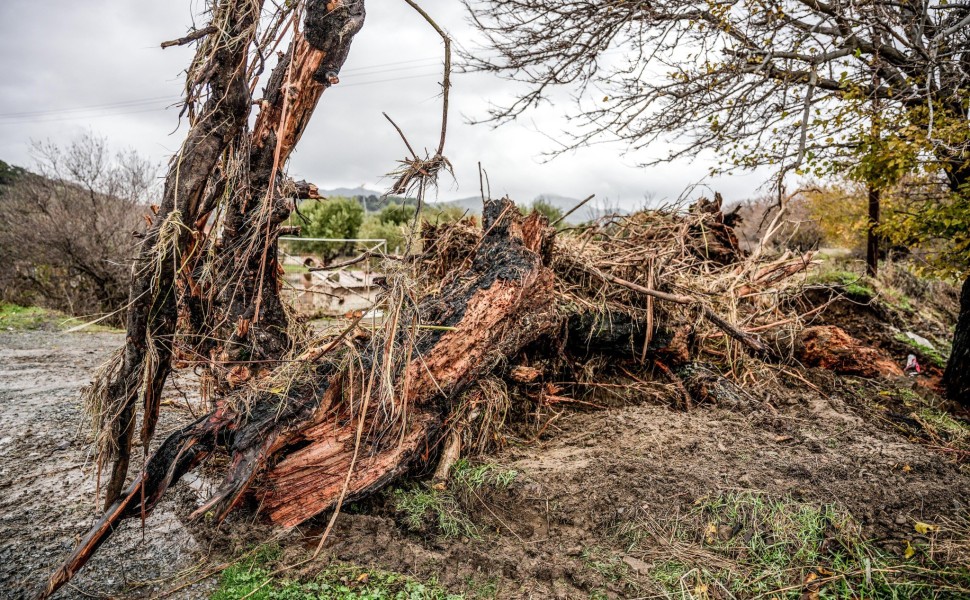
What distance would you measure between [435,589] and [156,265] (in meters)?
1.98

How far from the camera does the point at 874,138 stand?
4.61 metres

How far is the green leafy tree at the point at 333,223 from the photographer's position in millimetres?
20875

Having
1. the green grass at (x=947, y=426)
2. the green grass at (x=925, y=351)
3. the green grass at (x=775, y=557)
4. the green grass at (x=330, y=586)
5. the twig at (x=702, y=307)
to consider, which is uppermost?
the twig at (x=702, y=307)

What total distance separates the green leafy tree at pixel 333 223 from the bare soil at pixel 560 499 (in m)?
17.2

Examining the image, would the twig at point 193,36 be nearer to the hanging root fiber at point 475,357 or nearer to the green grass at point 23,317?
the hanging root fiber at point 475,357

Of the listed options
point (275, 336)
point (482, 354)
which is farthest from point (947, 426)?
point (275, 336)

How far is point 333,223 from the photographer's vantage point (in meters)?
21.5

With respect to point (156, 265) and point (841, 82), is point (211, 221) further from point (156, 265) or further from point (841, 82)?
point (841, 82)

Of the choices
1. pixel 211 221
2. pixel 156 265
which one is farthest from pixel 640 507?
pixel 211 221

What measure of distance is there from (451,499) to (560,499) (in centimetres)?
64

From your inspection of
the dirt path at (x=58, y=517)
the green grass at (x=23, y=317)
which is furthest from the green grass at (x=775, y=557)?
the green grass at (x=23, y=317)

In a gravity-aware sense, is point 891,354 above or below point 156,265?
below

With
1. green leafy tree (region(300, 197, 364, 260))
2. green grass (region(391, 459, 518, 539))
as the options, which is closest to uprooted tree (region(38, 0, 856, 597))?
green grass (region(391, 459, 518, 539))

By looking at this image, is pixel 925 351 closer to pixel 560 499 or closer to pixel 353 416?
pixel 560 499
